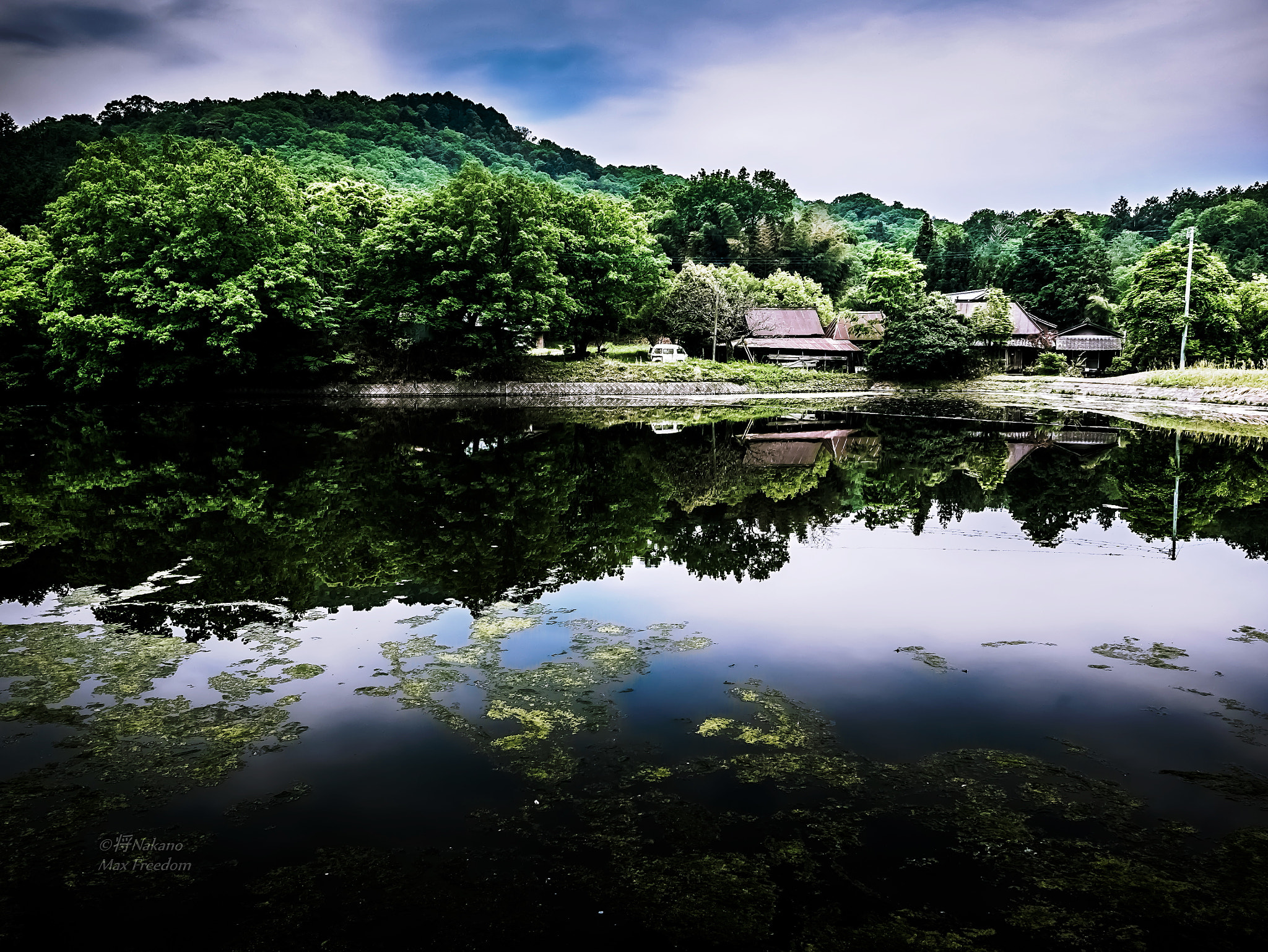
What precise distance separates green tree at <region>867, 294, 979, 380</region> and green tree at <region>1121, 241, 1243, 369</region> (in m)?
10.0

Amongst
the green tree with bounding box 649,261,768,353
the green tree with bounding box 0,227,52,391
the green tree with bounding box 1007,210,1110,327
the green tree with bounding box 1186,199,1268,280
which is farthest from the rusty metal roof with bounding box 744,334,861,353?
the green tree with bounding box 0,227,52,391

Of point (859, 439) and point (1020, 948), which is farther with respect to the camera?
point (859, 439)

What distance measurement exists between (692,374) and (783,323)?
1698 cm

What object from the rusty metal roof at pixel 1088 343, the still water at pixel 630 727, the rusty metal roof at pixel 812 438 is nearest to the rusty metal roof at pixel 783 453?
the rusty metal roof at pixel 812 438

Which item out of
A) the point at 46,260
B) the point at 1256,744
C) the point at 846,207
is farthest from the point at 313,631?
the point at 846,207

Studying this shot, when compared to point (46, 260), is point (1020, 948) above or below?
below

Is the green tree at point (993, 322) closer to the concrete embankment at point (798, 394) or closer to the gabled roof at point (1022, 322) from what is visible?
the gabled roof at point (1022, 322)

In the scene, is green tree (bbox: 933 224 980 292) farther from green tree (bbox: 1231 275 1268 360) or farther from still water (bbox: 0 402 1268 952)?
still water (bbox: 0 402 1268 952)

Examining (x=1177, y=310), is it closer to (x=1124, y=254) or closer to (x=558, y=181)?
(x=1124, y=254)

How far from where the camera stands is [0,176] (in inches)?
2509

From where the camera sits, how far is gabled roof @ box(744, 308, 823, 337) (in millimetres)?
62656

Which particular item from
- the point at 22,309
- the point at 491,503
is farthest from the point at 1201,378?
the point at 22,309

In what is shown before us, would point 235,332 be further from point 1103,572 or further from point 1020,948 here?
point 1020,948

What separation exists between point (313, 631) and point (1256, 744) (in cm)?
830
